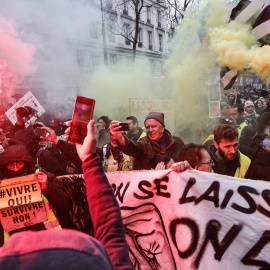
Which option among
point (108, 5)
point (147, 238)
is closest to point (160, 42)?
point (108, 5)

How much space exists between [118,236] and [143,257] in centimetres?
99

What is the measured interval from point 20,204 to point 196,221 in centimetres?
135

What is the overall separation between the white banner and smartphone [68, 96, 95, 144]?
2.33 ft

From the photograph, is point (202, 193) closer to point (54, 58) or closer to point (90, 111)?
point (90, 111)

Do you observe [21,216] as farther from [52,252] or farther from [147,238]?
[52,252]

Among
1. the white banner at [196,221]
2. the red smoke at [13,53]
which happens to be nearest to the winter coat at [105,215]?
the white banner at [196,221]

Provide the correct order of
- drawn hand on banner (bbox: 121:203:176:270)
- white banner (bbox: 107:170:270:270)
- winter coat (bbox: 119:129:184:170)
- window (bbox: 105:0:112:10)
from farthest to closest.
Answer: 1. window (bbox: 105:0:112:10)
2. winter coat (bbox: 119:129:184:170)
3. drawn hand on banner (bbox: 121:203:176:270)
4. white banner (bbox: 107:170:270:270)

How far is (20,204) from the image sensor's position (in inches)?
82.7

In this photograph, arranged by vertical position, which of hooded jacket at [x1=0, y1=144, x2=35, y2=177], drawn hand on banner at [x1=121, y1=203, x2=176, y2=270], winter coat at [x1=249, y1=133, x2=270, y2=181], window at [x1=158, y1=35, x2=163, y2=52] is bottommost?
drawn hand on banner at [x1=121, y1=203, x2=176, y2=270]

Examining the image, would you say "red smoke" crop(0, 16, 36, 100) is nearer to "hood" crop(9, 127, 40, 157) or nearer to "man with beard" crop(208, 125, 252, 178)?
A: "hood" crop(9, 127, 40, 157)

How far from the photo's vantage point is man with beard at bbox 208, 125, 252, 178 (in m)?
2.78

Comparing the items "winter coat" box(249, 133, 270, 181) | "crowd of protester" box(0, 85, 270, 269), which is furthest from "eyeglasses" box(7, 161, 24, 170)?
"winter coat" box(249, 133, 270, 181)

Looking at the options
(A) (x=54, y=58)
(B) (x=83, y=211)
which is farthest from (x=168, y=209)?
(A) (x=54, y=58)

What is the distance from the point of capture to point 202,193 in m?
1.82
